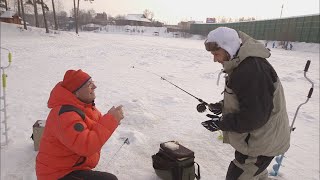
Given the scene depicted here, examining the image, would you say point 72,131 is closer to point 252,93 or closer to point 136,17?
point 252,93

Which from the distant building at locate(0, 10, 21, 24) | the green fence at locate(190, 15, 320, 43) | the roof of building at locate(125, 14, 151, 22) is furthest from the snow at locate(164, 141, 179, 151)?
the roof of building at locate(125, 14, 151, 22)

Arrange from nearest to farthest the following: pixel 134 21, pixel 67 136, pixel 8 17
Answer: pixel 67 136 → pixel 8 17 → pixel 134 21

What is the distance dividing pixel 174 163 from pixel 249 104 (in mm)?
1656

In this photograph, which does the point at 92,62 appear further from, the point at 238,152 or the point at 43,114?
the point at 238,152

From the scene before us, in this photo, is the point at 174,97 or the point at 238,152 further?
the point at 174,97

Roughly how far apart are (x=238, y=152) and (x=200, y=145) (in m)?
2.45

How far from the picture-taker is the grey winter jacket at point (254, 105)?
2162 millimetres

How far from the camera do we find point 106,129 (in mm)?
2357

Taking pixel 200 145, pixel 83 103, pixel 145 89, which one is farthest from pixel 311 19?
pixel 83 103

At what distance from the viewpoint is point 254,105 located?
7.07 feet

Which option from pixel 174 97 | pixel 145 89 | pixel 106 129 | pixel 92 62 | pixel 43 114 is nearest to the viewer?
pixel 106 129

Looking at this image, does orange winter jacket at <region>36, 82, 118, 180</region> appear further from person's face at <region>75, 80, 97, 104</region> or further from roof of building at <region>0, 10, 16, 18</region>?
roof of building at <region>0, 10, 16, 18</region>

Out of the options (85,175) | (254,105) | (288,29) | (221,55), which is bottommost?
(85,175)

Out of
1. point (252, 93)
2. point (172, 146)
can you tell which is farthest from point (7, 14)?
point (252, 93)
